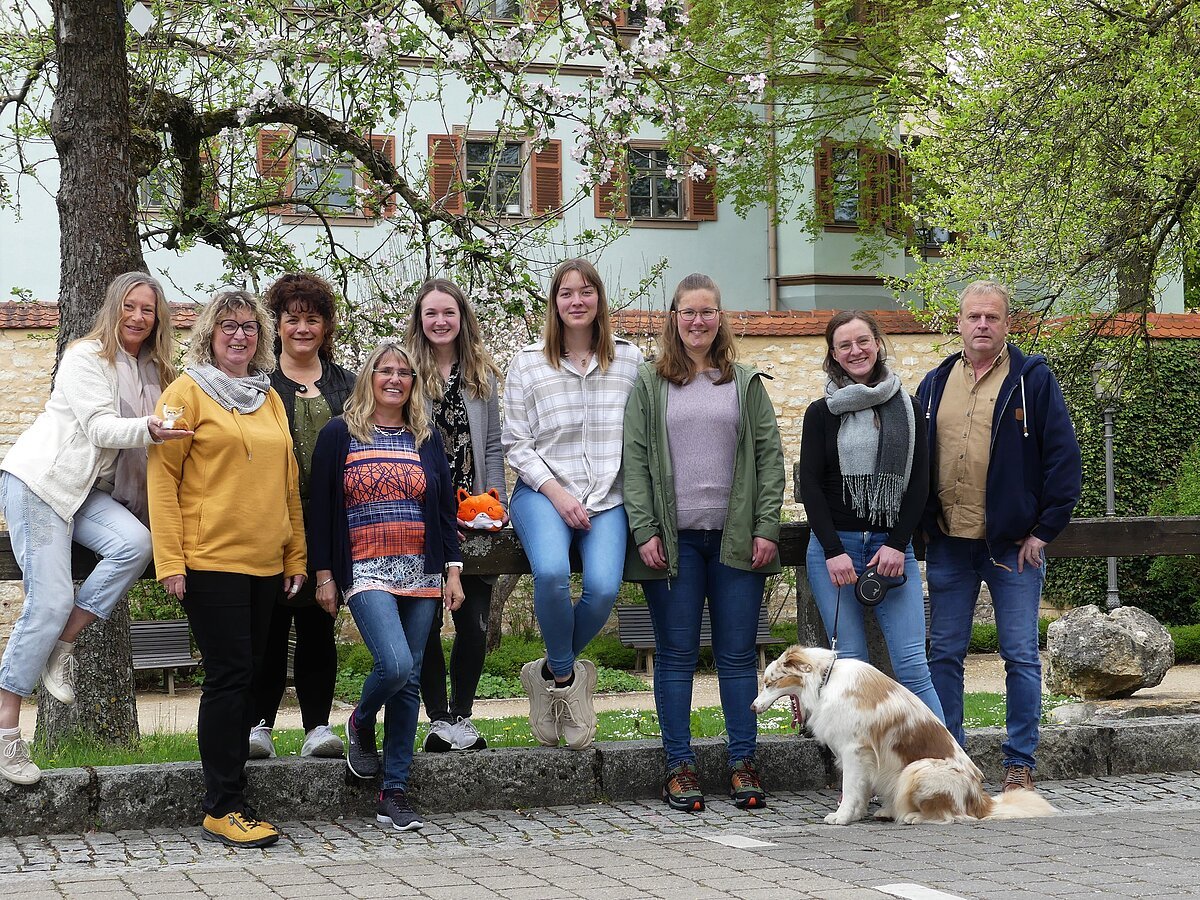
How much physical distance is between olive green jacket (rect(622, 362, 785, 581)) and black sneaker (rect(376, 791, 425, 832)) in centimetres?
130

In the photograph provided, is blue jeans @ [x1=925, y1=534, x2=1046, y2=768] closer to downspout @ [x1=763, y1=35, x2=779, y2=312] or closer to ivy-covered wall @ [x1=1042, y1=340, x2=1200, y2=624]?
ivy-covered wall @ [x1=1042, y1=340, x2=1200, y2=624]

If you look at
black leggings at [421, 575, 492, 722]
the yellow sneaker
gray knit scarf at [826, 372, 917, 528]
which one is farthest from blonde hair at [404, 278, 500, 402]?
the yellow sneaker

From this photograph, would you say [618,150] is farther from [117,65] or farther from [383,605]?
[383,605]

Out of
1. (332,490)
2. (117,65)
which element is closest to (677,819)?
(332,490)

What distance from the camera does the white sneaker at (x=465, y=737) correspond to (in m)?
6.07

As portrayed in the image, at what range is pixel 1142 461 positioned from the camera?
1945cm

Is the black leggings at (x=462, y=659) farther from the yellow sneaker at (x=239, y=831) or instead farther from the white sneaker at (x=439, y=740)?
the yellow sneaker at (x=239, y=831)

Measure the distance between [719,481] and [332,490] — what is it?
5.29ft

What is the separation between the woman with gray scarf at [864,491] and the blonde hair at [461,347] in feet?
4.73

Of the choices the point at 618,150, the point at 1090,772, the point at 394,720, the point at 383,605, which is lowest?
the point at 1090,772

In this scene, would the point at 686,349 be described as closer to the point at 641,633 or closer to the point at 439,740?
the point at 439,740

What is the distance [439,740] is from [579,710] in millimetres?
626

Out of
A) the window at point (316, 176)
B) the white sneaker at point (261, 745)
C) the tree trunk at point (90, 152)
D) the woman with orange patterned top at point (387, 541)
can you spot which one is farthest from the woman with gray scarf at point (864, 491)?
the window at point (316, 176)

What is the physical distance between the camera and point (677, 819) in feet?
19.0
